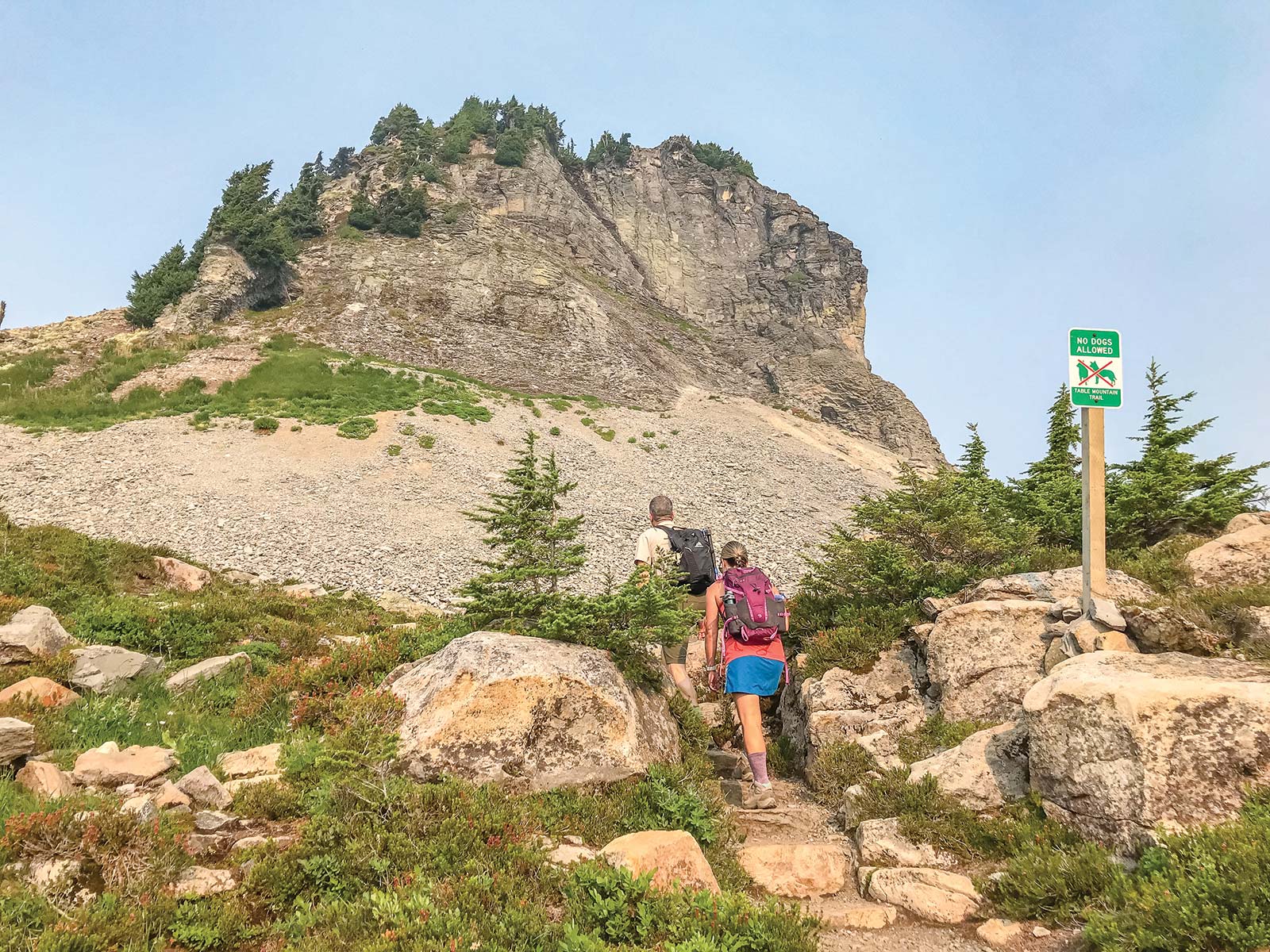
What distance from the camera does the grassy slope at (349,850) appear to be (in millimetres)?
3725

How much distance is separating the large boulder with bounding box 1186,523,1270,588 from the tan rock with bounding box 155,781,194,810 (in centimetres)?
1049

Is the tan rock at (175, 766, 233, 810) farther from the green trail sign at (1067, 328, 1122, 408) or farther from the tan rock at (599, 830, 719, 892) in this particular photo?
the green trail sign at (1067, 328, 1122, 408)

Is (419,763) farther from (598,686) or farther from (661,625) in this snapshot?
(661,625)

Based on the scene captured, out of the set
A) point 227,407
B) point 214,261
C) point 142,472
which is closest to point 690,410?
point 227,407

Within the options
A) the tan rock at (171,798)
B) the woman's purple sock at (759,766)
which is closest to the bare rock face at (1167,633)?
the woman's purple sock at (759,766)

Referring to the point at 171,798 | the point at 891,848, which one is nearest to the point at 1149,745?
the point at 891,848

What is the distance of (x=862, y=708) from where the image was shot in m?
7.83

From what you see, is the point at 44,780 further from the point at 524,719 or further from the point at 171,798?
the point at 524,719

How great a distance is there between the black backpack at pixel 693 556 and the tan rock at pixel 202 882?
5303 mm

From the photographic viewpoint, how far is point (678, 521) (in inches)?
970

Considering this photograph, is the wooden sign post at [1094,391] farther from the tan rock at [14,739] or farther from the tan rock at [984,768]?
the tan rock at [14,739]

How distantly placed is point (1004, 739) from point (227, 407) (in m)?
33.3

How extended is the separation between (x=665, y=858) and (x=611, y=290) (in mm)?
62448

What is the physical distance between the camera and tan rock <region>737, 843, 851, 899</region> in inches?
199
